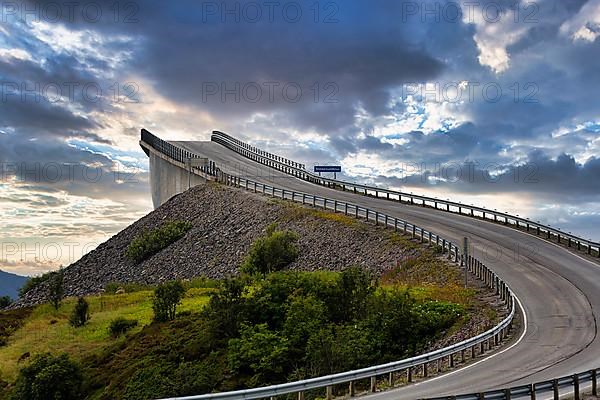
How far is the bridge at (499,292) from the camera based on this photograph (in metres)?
17.1

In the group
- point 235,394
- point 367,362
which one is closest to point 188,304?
point 367,362

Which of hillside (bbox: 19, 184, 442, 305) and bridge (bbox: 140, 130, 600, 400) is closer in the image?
bridge (bbox: 140, 130, 600, 400)

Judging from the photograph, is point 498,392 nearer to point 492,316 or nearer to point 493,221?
point 492,316

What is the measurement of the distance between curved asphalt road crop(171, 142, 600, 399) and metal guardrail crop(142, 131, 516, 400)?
686 millimetres

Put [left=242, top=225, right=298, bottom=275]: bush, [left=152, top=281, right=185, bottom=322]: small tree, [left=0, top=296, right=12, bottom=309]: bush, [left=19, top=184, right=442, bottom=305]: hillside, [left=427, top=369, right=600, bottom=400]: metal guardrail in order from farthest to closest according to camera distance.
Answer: [left=0, top=296, right=12, bottom=309]: bush, [left=242, top=225, right=298, bottom=275]: bush, [left=19, top=184, right=442, bottom=305]: hillside, [left=152, top=281, right=185, bottom=322]: small tree, [left=427, top=369, right=600, bottom=400]: metal guardrail

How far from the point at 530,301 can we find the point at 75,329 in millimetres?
25412

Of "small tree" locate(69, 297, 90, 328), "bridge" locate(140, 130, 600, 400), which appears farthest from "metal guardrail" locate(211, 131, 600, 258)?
"small tree" locate(69, 297, 90, 328)

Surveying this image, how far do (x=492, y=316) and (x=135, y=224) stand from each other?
5980cm

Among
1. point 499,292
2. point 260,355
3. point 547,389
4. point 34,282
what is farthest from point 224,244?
point 547,389

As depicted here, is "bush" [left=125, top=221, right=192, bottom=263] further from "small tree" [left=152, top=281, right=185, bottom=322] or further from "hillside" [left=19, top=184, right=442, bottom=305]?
"small tree" [left=152, top=281, right=185, bottom=322]

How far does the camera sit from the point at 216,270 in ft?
181

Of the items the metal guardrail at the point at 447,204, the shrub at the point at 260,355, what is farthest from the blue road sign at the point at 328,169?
the shrub at the point at 260,355

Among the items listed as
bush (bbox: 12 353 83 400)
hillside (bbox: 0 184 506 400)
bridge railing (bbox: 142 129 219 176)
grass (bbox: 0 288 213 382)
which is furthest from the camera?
bridge railing (bbox: 142 129 219 176)

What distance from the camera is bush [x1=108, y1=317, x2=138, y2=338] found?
115ft
